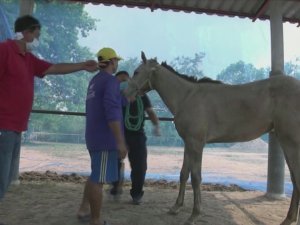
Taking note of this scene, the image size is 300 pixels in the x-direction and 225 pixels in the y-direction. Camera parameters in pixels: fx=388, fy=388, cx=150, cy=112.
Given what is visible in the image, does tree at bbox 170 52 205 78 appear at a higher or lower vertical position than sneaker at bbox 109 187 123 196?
higher

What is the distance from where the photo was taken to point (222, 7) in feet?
24.3

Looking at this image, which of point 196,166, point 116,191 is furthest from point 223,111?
point 116,191

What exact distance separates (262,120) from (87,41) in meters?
20.9

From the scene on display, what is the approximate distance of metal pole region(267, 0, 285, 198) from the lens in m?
6.56

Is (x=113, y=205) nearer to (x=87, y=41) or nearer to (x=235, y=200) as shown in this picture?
(x=235, y=200)

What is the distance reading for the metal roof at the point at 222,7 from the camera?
718 centimetres

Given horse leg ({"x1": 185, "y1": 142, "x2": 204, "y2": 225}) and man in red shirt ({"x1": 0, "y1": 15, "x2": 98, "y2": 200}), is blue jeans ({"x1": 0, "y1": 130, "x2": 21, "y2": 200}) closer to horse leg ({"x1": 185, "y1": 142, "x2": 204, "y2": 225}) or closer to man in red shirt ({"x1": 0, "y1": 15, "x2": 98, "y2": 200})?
man in red shirt ({"x1": 0, "y1": 15, "x2": 98, "y2": 200})

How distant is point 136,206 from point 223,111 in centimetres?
176

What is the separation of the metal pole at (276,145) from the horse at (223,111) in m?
1.99

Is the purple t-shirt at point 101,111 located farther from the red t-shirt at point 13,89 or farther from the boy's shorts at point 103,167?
the red t-shirt at point 13,89

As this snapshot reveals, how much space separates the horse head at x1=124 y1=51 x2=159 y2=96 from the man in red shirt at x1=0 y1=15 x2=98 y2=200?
5.72 ft

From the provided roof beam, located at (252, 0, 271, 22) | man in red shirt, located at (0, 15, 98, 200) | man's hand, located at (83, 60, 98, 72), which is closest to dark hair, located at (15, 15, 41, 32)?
man in red shirt, located at (0, 15, 98, 200)

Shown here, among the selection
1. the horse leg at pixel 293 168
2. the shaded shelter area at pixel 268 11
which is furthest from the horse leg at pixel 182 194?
the shaded shelter area at pixel 268 11

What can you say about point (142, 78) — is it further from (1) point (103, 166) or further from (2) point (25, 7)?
(2) point (25, 7)
